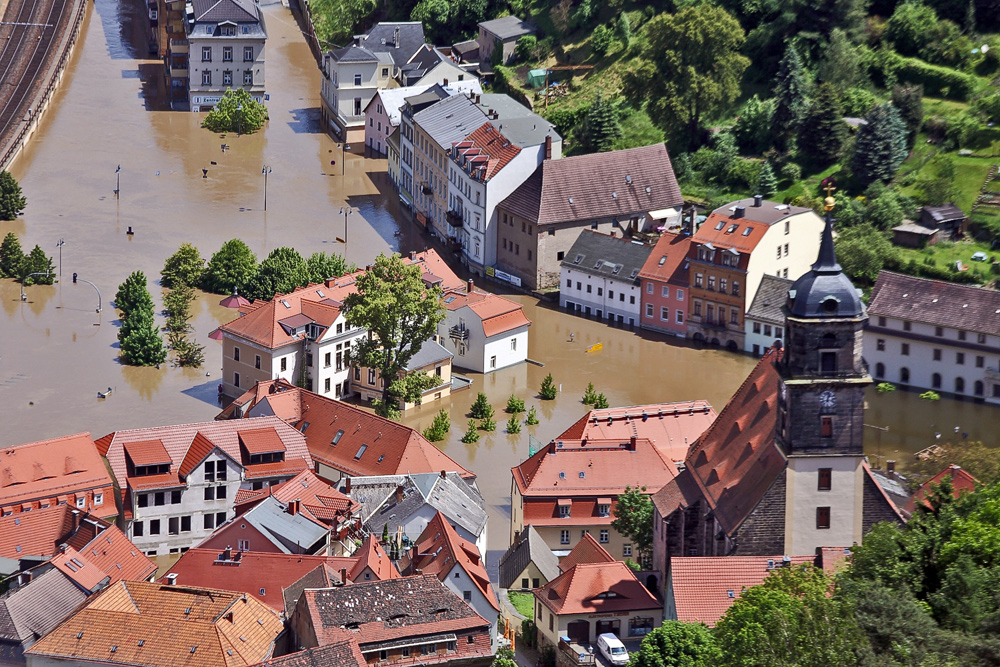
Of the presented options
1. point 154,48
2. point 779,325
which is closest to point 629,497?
point 779,325

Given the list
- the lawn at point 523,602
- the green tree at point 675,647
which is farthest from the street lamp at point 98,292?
the green tree at point 675,647

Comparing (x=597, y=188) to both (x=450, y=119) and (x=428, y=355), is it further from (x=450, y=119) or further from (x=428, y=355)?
(x=428, y=355)

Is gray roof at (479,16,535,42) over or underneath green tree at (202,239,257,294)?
over

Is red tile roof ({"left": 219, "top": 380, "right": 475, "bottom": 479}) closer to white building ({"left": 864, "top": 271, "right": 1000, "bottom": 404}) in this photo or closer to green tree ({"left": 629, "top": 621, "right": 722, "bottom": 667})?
green tree ({"left": 629, "top": 621, "right": 722, "bottom": 667})

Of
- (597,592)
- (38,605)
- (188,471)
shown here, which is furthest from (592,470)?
(38,605)

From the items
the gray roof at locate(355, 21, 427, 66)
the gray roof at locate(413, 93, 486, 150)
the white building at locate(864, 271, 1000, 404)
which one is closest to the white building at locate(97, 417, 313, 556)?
the white building at locate(864, 271, 1000, 404)
